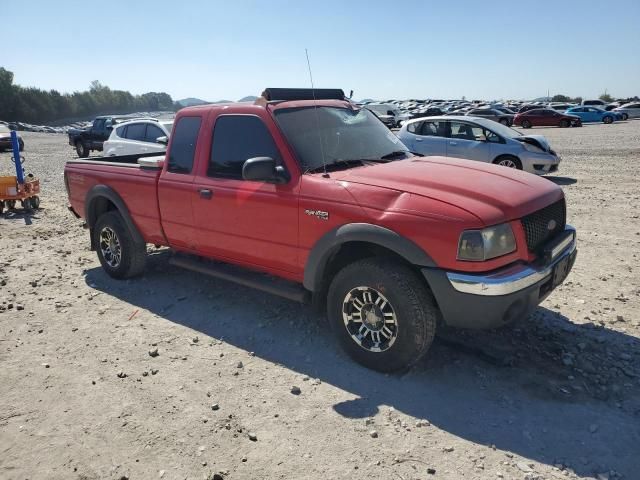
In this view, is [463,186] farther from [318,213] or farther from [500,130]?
[500,130]

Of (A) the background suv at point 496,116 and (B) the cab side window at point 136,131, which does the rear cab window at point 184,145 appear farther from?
(A) the background suv at point 496,116

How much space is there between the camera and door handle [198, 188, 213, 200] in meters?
4.55

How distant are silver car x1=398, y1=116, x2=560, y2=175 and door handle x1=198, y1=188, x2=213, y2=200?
27.2 feet

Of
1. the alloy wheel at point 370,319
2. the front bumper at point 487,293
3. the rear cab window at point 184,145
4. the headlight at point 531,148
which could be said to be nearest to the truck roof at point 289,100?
the rear cab window at point 184,145

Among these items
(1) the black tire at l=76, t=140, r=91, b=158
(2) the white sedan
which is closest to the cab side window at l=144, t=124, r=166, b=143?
(2) the white sedan

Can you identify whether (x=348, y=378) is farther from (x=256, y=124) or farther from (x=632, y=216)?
(x=632, y=216)

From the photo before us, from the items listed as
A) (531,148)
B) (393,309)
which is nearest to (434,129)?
(531,148)

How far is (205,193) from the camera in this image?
4578mm

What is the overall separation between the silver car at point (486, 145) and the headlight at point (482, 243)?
28.8 ft

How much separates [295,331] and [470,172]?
204 centimetres

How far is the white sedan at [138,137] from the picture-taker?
11688 mm

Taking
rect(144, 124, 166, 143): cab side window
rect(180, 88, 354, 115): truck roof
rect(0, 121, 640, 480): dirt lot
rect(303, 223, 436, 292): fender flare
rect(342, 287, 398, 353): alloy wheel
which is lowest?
rect(0, 121, 640, 480): dirt lot

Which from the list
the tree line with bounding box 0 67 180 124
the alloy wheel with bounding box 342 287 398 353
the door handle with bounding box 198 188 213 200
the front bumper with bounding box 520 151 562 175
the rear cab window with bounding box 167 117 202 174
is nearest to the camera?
the alloy wheel with bounding box 342 287 398 353

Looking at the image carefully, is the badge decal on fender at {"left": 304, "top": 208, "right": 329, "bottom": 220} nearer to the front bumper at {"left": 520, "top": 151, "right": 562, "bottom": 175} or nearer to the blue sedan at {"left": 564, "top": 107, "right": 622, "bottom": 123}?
the front bumper at {"left": 520, "top": 151, "right": 562, "bottom": 175}
